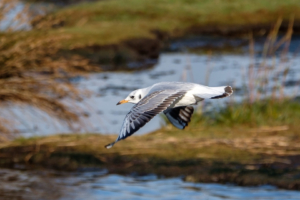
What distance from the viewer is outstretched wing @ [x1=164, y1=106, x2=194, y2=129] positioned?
549 centimetres

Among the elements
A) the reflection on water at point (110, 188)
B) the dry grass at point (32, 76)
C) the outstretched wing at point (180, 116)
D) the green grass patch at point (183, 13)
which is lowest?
the reflection on water at point (110, 188)

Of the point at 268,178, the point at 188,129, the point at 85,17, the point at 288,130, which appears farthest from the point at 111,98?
the point at 85,17

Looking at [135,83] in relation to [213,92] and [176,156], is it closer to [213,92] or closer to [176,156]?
[176,156]

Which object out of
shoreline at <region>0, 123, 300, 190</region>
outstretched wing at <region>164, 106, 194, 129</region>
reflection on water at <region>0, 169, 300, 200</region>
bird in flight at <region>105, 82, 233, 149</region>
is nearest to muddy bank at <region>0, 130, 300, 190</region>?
shoreline at <region>0, 123, 300, 190</region>

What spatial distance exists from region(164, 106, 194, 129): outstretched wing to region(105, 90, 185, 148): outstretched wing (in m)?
0.52

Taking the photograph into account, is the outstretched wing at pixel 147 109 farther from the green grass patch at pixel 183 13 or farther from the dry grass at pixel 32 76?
the green grass patch at pixel 183 13

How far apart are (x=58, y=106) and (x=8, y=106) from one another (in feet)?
2.11

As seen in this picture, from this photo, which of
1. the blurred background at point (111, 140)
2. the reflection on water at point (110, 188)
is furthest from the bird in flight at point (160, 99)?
the blurred background at point (111, 140)

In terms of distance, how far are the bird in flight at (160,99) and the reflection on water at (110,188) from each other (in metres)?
2.18

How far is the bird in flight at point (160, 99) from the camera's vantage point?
454cm

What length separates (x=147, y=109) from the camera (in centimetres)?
469

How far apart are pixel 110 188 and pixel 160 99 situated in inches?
125

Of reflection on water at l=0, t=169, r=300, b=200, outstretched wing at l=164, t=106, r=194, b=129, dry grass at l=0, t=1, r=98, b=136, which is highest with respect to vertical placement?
dry grass at l=0, t=1, r=98, b=136

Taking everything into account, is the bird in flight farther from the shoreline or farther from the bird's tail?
the shoreline
